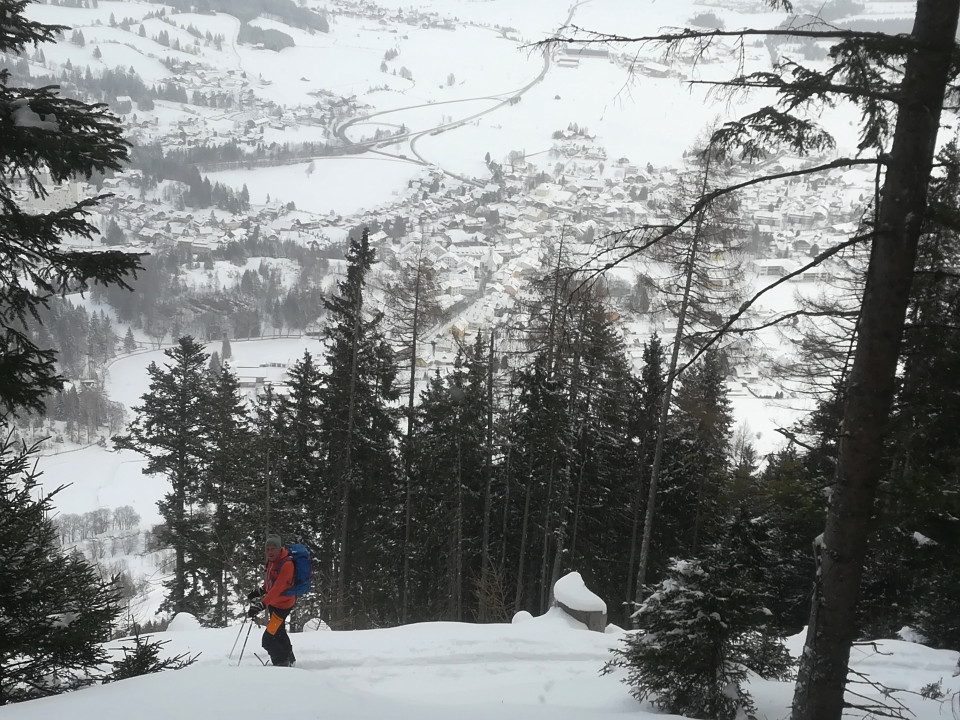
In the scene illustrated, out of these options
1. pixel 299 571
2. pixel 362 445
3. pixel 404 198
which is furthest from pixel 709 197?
pixel 404 198

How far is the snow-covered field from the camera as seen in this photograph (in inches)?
145

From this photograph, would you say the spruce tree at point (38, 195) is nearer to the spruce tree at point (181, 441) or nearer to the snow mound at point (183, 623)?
the snow mound at point (183, 623)

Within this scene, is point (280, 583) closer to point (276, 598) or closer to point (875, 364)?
point (276, 598)

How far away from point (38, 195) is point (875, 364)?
5660mm

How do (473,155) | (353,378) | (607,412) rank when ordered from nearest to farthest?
(353,378)
(607,412)
(473,155)

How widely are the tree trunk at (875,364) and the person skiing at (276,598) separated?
393 centimetres

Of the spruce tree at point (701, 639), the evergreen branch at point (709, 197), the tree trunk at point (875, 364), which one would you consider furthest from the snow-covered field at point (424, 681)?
the evergreen branch at point (709, 197)

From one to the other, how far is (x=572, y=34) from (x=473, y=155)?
142 metres

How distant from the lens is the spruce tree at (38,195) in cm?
424

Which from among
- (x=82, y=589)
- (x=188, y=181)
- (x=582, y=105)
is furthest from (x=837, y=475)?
(x=582, y=105)

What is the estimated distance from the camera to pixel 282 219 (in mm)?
107438

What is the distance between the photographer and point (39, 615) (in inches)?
179

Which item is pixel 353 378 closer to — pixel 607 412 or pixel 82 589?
pixel 607 412

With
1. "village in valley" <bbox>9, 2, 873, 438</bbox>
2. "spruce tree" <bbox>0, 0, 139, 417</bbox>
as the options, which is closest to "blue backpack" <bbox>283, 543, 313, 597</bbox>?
"spruce tree" <bbox>0, 0, 139, 417</bbox>
